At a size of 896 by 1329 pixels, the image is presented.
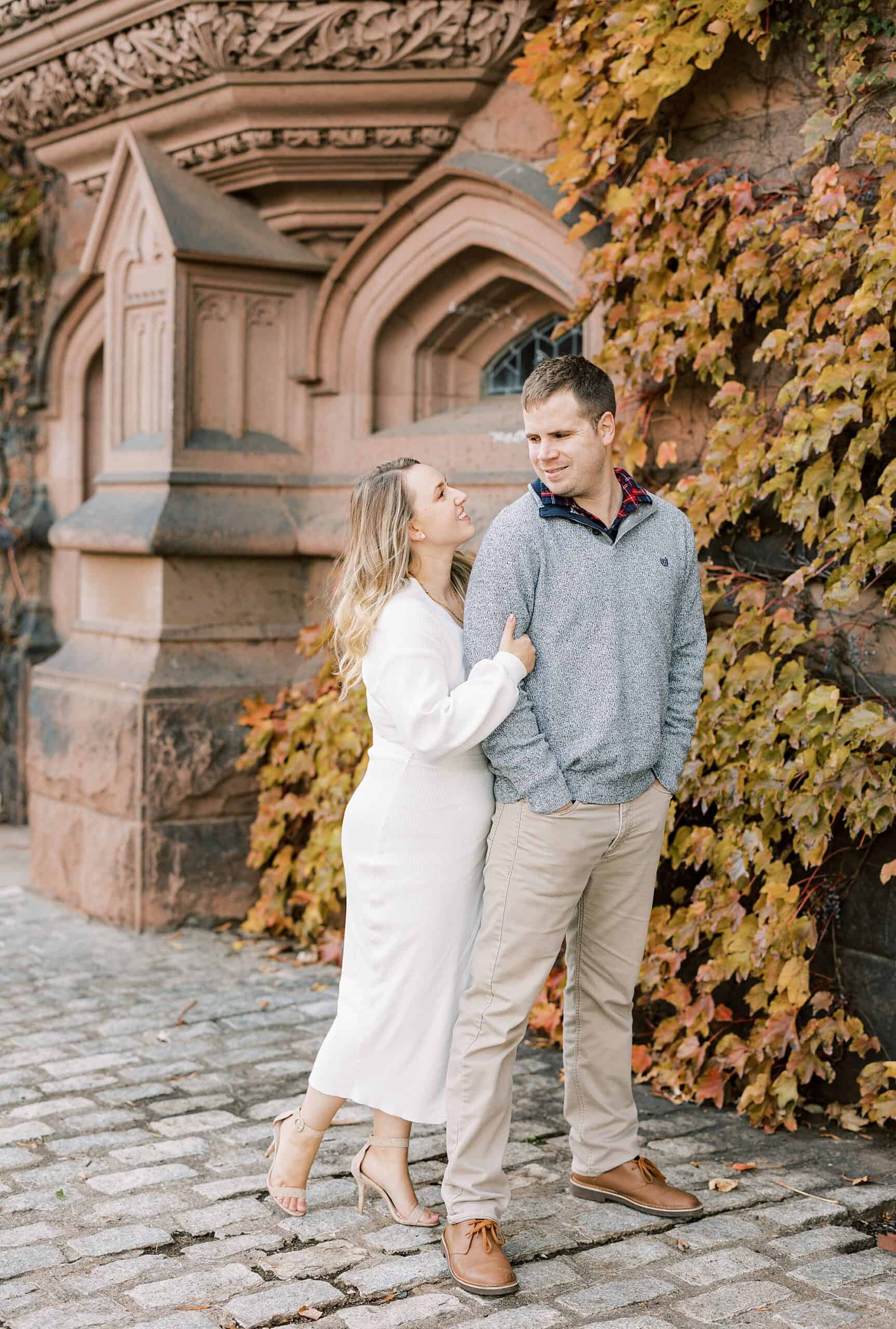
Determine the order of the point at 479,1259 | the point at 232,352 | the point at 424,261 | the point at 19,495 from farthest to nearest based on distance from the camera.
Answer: the point at 19,495
the point at 232,352
the point at 424,261
the point at 479,1259

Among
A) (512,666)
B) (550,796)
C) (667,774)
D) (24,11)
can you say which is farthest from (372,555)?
(24,11)

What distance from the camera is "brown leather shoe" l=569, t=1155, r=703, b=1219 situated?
3.37 metres

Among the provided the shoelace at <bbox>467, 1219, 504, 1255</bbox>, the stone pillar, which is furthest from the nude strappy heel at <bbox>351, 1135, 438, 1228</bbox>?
the stone pillar

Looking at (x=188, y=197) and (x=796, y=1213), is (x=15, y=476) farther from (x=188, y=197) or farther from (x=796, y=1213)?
(x=796, y=1213)

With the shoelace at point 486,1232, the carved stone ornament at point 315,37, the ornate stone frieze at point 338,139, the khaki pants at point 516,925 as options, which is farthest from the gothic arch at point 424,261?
the shoelace at point 486,1232

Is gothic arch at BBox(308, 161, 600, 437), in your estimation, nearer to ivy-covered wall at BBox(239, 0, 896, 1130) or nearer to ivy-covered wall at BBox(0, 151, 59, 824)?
ivy-covered wall at BBox(239, 0, 896, 1130)

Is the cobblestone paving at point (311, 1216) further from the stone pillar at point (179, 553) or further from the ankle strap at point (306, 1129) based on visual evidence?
the stone pillar at point (179, 553)

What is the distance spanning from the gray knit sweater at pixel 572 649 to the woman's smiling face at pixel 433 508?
12 centimetres

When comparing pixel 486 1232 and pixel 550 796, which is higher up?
pixel 550 796

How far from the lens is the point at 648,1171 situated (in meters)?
3.44

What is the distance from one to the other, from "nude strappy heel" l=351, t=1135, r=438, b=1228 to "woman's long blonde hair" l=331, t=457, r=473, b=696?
3.42 ft

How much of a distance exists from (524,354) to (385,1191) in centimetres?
364

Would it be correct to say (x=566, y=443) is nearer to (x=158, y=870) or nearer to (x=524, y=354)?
(x=524, y=354)

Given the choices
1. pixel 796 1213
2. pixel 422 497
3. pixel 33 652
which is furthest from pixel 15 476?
pixel 796 1213
